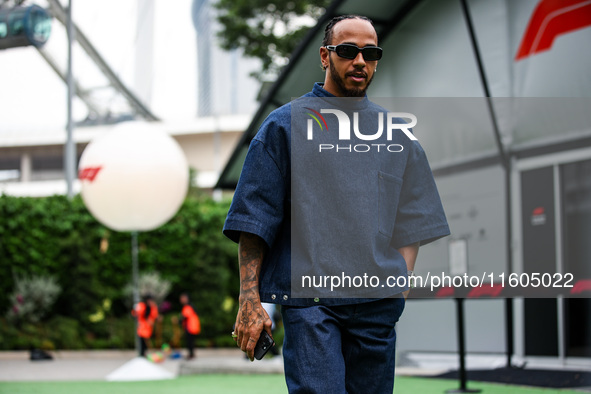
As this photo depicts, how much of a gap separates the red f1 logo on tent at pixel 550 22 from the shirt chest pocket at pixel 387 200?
4565 mm

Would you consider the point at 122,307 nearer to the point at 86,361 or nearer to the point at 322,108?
the point at 86,361

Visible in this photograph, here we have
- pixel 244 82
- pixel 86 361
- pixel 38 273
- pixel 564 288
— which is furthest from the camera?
pixel 244 82

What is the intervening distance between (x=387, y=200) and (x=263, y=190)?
0.41 metres

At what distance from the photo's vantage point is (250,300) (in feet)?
8.05

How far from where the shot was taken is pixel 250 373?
35.6 ft

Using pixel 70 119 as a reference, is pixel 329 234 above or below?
below

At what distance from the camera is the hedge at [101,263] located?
17.3 m

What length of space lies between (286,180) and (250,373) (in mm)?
8689

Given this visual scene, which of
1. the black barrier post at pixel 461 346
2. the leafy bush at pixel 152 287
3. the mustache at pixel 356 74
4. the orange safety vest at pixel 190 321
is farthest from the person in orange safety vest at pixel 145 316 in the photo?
the mustache at pixel 356 74

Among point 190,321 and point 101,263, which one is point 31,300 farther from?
point 190,321

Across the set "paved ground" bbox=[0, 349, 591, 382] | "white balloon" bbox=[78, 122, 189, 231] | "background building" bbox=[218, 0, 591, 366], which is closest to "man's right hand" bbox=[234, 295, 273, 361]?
"background building" bbox=[218, 0, 591, 366]

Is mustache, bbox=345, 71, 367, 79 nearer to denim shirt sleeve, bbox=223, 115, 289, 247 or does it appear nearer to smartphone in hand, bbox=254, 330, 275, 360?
denim shirt sleeve, bbox=223, 115, 289, 247

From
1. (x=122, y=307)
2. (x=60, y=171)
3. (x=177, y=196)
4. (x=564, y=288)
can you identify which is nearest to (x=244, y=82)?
(x=60, y=171)

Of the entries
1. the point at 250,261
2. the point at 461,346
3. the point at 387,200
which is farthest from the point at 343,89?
the point at 461,346
